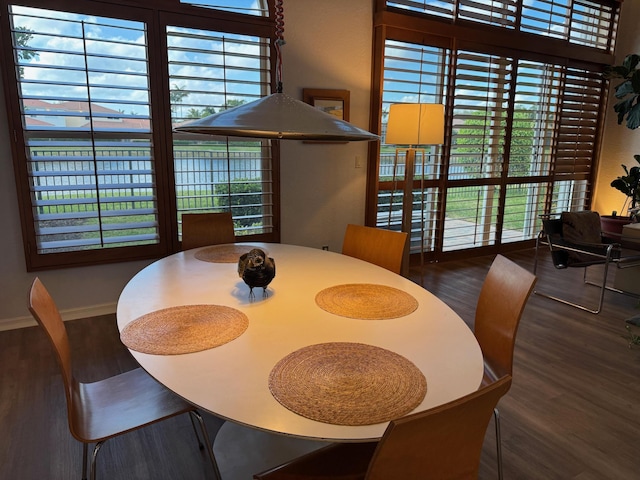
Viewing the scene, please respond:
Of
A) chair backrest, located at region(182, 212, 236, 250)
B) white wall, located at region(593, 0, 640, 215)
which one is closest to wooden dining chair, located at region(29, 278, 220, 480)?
chair backrest, located at region(182, 212, 236, 250)

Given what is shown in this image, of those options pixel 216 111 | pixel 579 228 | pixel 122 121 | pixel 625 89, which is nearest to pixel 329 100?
pixel 216 111

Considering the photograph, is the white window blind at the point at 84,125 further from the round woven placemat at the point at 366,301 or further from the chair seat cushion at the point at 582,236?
the chair seat cushion at the point at 582,236

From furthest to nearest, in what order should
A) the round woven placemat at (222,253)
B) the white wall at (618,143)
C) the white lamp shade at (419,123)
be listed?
the white wall at (618,143) → the white lamp shade at (419,123) → the round woven placemat at (222,253)

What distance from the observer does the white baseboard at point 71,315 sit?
9.82 feet

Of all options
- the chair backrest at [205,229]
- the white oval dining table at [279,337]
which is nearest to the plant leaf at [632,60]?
the white oval dining table at [279,337]

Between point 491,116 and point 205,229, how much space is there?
11.2ft

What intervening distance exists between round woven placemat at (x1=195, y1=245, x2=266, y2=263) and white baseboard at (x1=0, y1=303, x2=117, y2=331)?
1.31 m

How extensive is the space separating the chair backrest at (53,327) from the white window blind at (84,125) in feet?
5.76

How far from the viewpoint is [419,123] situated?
10.9 feet

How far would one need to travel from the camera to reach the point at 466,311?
3.38 m

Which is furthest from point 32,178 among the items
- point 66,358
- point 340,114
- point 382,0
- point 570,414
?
point 570,414

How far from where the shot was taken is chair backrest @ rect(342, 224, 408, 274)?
91.5 inches

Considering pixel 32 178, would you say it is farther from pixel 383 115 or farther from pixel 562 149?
pixel 562 149

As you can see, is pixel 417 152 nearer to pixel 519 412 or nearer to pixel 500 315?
pixel 519 412
